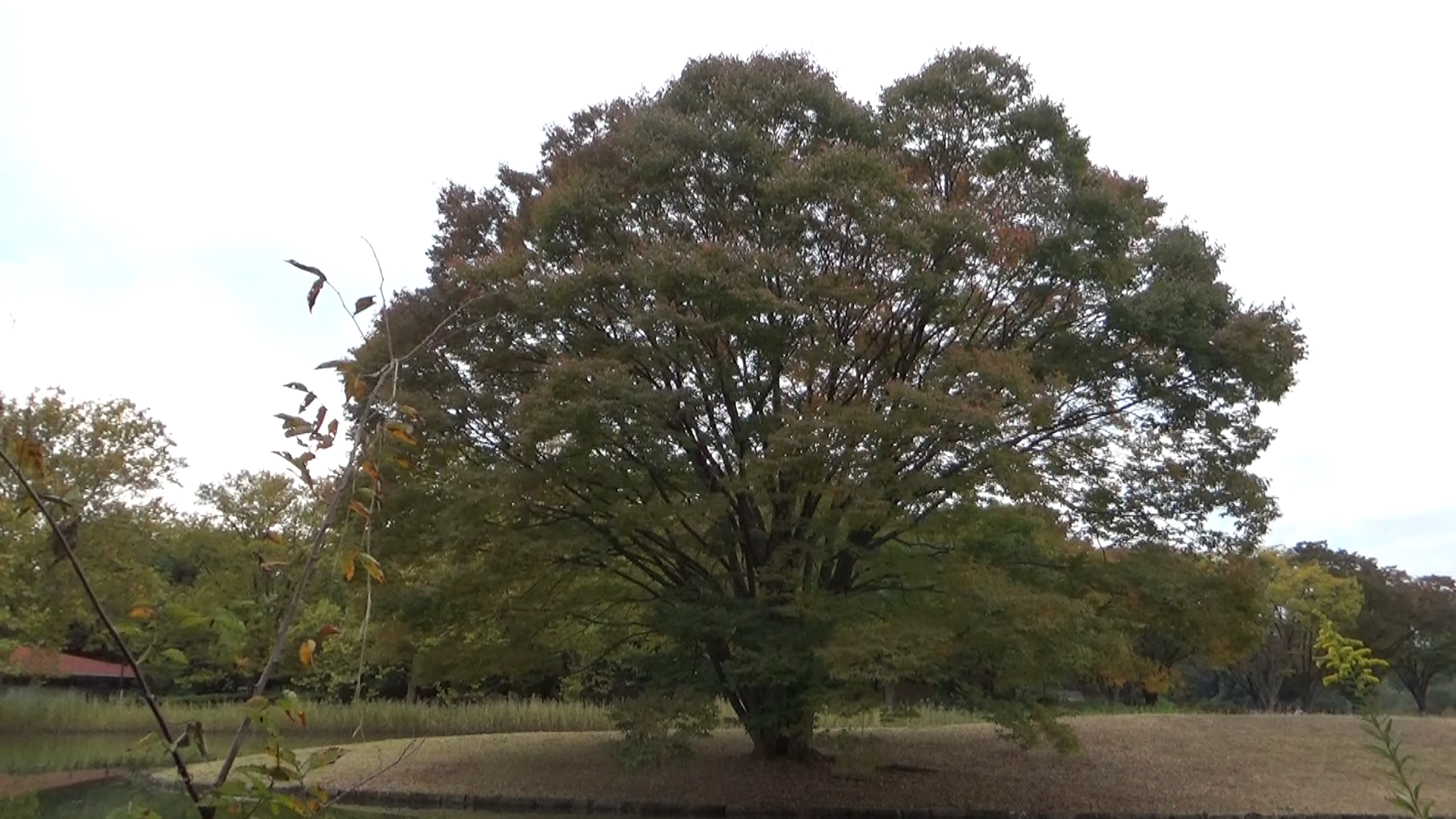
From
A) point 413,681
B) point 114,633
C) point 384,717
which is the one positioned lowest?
point 384,717

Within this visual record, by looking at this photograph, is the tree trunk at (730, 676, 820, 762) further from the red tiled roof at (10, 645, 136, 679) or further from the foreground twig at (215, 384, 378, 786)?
the foreground twig at (215, 384, 378, 786)

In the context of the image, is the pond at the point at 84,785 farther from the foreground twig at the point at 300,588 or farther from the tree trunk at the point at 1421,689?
the tree trunk at the point at 1421,689

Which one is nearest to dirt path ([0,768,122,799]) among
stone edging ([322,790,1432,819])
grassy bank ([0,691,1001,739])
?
grassy bank ([0,691,1001,739])

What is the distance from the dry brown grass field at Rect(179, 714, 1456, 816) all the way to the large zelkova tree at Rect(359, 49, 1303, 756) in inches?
44.6

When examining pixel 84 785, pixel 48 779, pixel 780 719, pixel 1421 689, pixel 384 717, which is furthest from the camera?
pixel 1421 689

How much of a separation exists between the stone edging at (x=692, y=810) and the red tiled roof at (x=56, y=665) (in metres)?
5.70

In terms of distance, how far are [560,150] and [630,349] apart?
12.5 ft

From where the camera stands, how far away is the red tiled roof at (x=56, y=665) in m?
21.6

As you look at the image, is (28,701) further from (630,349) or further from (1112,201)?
(1112,201)

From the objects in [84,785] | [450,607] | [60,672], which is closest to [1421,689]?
[450,607]

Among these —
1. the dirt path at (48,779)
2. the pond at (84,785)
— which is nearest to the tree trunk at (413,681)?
the pond at (84,785)

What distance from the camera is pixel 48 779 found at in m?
15.9

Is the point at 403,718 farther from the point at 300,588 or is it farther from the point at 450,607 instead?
the point at 300,588

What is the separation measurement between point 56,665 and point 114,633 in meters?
24.8
